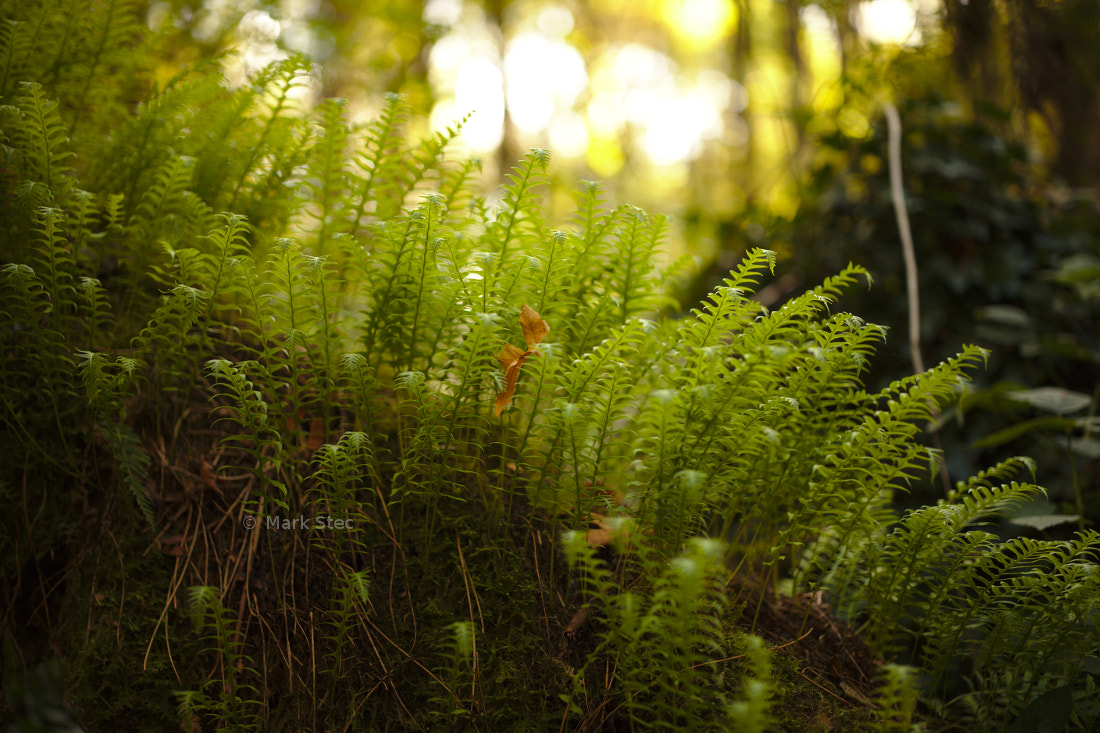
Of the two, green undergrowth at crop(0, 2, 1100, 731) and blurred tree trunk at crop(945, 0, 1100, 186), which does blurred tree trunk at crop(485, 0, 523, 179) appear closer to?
blurred tree trunk at crop(945, 0, 1100, 186)

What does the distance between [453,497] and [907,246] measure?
106 inches

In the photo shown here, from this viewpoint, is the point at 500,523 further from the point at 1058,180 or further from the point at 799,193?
the point at 1058,180

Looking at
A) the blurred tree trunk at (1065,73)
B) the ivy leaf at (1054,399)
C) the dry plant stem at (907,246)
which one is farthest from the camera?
the blurred tree trunk at (1065,73)

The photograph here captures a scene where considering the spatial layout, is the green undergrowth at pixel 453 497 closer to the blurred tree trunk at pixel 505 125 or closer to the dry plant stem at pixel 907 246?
the dry plant stem at pixel 907 246

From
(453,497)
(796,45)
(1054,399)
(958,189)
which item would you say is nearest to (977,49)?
(958,189)

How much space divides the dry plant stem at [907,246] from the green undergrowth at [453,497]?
921 mm

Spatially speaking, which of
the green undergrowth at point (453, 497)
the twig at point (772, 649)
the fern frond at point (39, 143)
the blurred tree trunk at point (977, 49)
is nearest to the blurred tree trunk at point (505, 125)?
the blurred tree trunk at point (977, 49)

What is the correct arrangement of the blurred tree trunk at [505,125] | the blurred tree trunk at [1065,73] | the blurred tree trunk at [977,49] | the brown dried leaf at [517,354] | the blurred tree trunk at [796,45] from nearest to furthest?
the brown dried leaf at [517,354] → the blurred tree trunk at [1065,73] → the blurred tree trunk at [977,49] → the blurred tree trunk at [796,45] → the blurred tree trunk at [505,125]

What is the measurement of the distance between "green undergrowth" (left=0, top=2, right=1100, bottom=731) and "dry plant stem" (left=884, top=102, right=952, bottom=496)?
3.02ft

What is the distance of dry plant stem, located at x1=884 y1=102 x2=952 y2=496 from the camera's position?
8.86 feet

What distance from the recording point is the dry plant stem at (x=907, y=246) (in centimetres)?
270

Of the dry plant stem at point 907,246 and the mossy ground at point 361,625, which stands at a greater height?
the dry plant stem at point 907,246

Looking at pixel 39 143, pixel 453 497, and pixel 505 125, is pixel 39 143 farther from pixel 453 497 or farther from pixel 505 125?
pixel 505 125

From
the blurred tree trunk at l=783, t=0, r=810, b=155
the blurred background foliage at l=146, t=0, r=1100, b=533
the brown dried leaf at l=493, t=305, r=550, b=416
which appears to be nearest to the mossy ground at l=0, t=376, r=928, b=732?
the brown dried leaf at l=493, t=305, r=550, b=416
